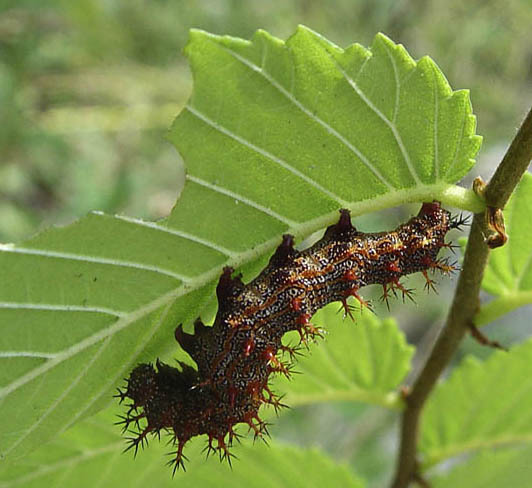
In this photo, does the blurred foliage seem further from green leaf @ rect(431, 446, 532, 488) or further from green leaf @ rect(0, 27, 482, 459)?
green leaf @ rect(0, 27, 482, 459)

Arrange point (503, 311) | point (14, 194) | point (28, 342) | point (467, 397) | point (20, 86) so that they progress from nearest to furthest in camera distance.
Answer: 1. point (28, 342)
2. point (503, 311)
3. point (467, 397)
4. point (20, 86)
5. point (14, 194)

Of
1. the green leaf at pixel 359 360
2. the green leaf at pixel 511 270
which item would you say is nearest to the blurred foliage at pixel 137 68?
the green leaf at pixel 359 360

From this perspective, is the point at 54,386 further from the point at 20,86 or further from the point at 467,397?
the point at 20,86

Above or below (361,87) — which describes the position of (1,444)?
below

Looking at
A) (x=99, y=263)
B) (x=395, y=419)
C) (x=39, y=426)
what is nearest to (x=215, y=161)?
(x=99, y=263)

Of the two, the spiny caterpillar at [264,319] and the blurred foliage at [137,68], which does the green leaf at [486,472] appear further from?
the blurred foliage at [137,68]

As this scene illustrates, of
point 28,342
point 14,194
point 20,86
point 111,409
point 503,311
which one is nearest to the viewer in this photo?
point 28,342
